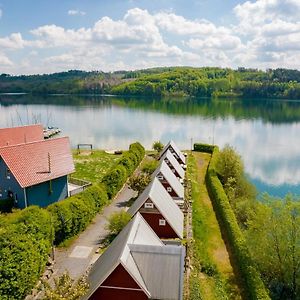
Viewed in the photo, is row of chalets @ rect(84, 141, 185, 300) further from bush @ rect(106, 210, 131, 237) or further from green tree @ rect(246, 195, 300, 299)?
green tree @ rect(246, 195, 300, 299)

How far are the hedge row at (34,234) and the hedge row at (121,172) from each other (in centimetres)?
271

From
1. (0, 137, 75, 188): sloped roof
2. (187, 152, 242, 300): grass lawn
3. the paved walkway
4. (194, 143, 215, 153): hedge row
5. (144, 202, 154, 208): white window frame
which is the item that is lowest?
(187, 152, 242, 300): grass lawn

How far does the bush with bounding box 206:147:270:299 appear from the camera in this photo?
24731 millimetres

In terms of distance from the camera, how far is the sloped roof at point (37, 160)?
34844 millimetres

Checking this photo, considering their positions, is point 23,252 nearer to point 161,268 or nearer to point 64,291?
point 64,291

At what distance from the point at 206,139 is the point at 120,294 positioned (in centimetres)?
7197

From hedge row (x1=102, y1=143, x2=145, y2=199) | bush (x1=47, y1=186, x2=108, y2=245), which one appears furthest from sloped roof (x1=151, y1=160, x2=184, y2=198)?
bush (x1=47, y1=186, x2=108, y2=245)

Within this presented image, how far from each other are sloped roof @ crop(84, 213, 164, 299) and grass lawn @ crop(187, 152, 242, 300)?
499cm

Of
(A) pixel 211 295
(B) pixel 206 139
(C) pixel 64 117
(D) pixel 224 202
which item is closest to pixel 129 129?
(B) pixel 206 139

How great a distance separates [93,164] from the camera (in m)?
56.5

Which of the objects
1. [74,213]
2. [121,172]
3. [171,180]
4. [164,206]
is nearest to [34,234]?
[74,213]

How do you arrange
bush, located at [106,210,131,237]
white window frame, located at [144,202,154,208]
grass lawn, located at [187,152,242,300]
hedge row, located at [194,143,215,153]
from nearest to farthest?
grass lawn, located at [187,152,242,300], bush, located at [106,210,131,237], white window frame, located at [144,202,154,208], hedge row, located at [194,143,215,153]

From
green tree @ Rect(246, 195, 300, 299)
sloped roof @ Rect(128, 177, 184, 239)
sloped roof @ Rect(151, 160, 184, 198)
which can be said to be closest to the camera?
green tree @ Rect(246, 195, 300, 299)

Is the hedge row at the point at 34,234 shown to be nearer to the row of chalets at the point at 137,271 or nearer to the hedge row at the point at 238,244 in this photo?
the row of chalets at the point at 137,271
